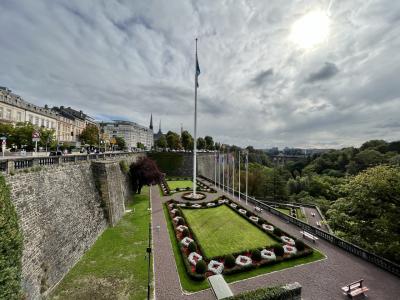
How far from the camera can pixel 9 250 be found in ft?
27.1

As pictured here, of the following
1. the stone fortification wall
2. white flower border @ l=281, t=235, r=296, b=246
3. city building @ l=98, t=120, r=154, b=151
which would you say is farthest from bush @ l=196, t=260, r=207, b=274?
city building @ l=98, t=120, r=154, b=151

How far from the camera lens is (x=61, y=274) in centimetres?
1246

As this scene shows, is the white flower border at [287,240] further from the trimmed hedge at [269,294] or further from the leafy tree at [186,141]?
the leafy tree at [186,141]

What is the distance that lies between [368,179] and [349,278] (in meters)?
7.56

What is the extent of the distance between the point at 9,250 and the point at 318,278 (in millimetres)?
15961

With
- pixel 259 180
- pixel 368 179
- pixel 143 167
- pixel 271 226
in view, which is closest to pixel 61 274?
pixel 271 226

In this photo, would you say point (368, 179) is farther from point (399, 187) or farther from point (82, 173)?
point (82, 173)

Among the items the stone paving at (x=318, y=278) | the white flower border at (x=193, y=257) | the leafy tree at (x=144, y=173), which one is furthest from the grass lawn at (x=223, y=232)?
the leafy tree at (x=144, y=173)

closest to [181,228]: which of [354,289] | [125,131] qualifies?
[354,289]

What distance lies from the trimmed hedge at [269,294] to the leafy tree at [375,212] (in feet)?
32.3

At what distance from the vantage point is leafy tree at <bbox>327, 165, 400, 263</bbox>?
14.0 metres

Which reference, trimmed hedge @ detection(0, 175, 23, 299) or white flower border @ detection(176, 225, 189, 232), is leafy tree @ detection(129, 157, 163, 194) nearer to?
white flower border @ detection(176, 225, 189, 232)

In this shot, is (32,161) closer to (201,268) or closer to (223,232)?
(201,268)

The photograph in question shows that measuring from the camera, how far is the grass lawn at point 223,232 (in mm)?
16156
